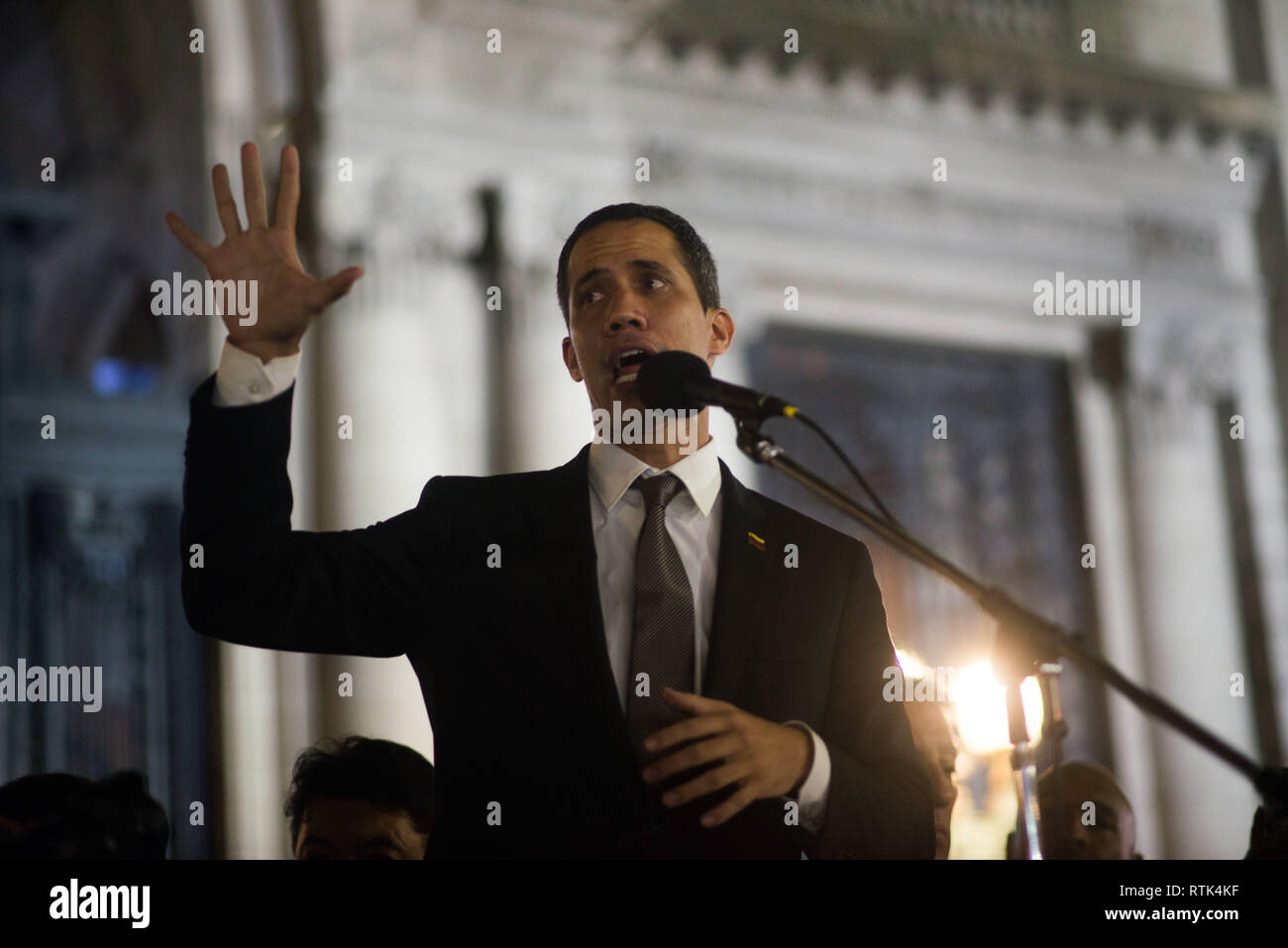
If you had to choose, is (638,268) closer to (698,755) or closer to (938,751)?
(698,755)

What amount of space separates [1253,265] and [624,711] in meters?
5.66

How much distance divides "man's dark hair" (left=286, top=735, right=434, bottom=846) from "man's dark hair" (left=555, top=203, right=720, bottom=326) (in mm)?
981

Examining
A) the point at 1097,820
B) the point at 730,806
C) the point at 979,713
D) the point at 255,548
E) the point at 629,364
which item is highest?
the point at 629,364

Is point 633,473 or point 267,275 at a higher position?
point 267,275

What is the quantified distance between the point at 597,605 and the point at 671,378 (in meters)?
0.36

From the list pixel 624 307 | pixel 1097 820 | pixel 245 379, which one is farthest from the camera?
pixel 1097 820

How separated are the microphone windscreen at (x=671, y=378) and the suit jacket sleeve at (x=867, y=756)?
427mm

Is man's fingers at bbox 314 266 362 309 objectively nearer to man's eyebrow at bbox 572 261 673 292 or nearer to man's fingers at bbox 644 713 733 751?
man's eyebrow at bbox 572 261 673 292

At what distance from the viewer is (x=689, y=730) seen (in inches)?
71.2

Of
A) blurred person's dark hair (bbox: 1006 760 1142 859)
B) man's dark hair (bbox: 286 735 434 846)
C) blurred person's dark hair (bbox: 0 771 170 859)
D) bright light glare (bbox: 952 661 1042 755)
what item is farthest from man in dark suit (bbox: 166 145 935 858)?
bright light glare (bbox: 952 661 1042 755)

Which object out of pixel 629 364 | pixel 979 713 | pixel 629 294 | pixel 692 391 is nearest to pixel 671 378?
pixel 692 391

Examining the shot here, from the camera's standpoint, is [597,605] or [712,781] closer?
[712,781]

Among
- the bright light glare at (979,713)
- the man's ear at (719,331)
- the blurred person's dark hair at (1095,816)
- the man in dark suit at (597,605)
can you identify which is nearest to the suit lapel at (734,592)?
the man in dark suit at (597,605)
